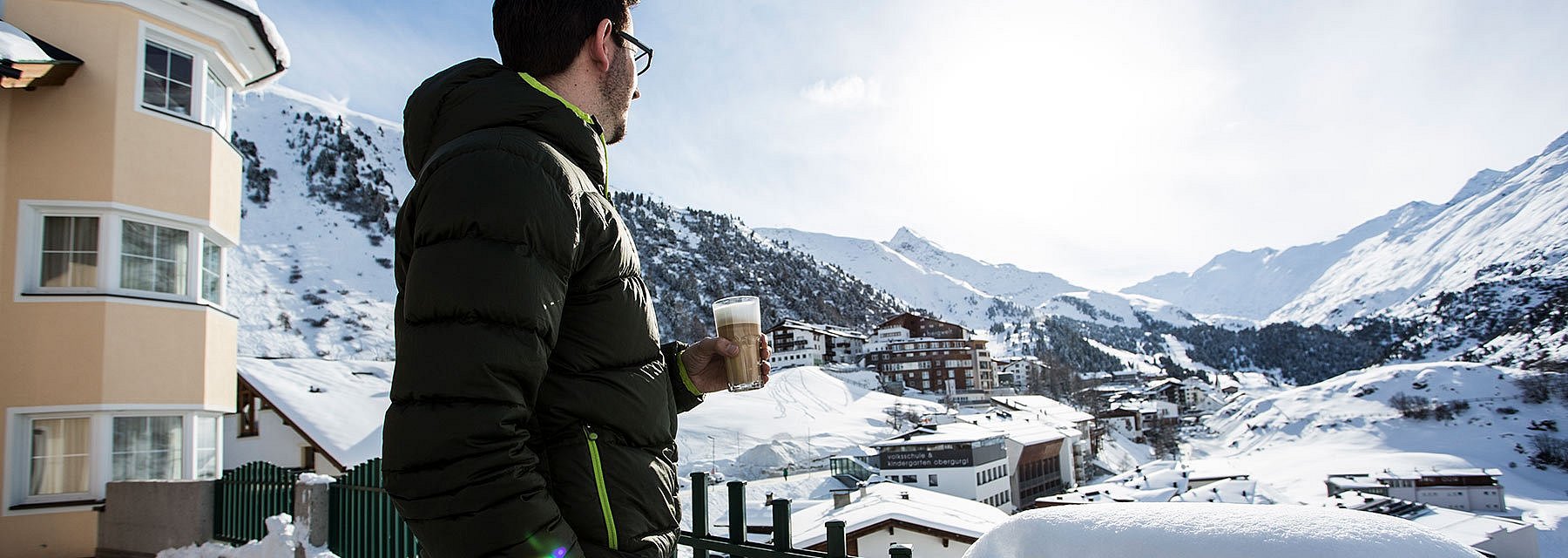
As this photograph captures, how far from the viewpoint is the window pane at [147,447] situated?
8.62 m

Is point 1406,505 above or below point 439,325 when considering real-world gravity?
below

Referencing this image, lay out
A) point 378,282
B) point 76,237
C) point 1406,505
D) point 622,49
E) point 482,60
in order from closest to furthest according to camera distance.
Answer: point 482,60
point 622,49
point 76,237
point 1406,505
point 378,282

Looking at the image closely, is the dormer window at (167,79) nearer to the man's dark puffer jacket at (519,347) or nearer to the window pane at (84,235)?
the window pane at (84,235)

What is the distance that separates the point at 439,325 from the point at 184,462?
33.8 feet

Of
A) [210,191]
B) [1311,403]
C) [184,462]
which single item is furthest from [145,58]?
[1311,403]

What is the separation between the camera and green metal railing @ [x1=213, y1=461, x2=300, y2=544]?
8312 mm

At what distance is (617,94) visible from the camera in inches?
72.3

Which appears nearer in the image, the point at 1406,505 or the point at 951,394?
the point at 1406,505

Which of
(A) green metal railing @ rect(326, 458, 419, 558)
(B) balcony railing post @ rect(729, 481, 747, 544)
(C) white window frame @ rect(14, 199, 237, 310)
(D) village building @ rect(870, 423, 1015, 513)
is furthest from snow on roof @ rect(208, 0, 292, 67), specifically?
(D) village building @ rect(870, 423, 1015, 513)

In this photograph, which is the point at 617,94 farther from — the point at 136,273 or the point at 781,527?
the point at 136,273

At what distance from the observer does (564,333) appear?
1.48m

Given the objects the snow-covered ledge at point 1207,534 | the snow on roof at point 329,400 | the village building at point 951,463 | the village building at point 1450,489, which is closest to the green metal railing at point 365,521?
the snow-covered ledge at point 1207,534

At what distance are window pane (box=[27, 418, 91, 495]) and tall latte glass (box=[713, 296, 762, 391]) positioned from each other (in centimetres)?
935

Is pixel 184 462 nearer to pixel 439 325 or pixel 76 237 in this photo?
pixel 76 237
